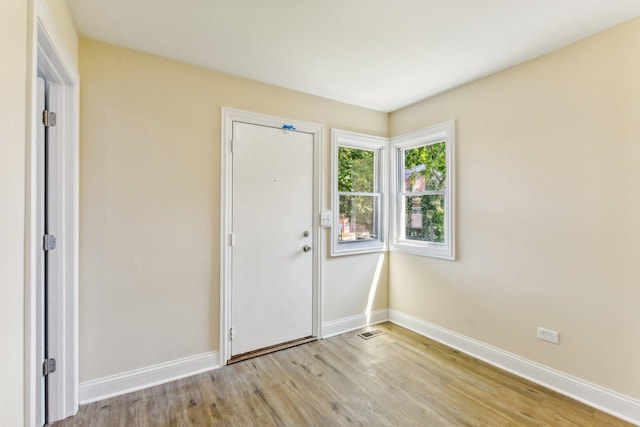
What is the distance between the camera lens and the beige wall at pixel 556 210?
1971 millimetres

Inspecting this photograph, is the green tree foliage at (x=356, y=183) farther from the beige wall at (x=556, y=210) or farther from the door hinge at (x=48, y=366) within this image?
the door hinge at (x=48, y=366)

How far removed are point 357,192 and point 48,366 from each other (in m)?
3.00

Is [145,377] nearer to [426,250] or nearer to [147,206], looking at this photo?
[147,206]

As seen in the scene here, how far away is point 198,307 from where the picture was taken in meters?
2.52

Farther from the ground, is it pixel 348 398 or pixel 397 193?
pixel 397 193

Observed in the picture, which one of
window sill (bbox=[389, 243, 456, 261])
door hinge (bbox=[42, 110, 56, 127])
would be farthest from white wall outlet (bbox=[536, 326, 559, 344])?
door hinge (bbox=[42, 110, 56, 127])

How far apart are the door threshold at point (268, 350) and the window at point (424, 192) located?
4.96ft

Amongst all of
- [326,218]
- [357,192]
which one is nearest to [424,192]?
[357,192]

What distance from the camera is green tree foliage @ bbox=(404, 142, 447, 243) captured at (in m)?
3.20

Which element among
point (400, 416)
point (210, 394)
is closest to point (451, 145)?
point (400, 416)

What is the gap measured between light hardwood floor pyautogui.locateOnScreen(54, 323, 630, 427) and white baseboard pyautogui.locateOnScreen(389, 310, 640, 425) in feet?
0.24

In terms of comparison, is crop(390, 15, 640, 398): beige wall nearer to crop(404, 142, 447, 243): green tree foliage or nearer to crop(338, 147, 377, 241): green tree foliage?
crop(404, 142, 447, 243): green tree foliage
